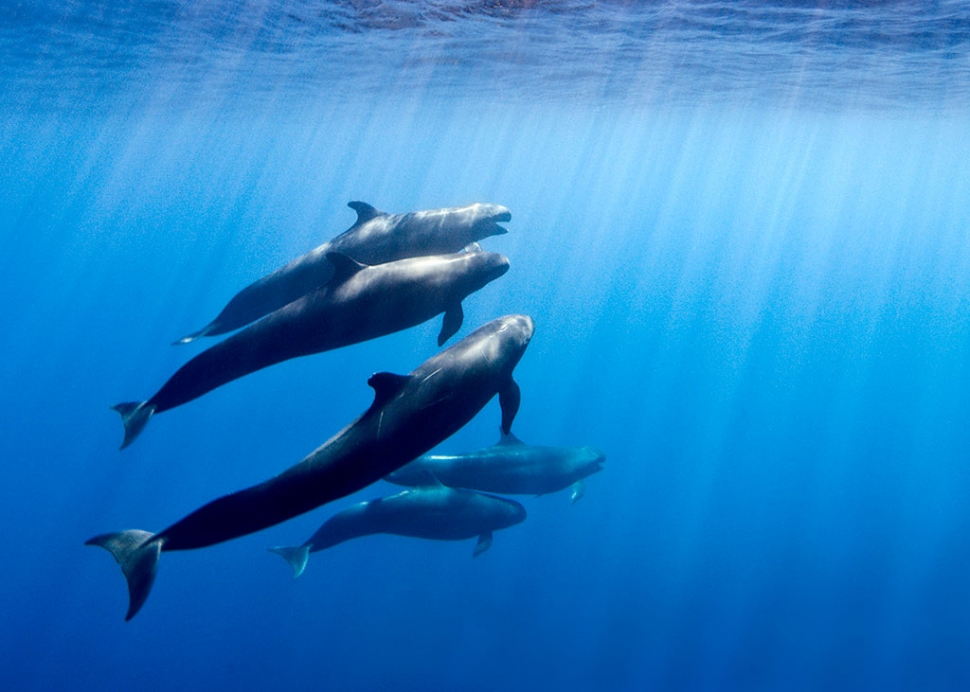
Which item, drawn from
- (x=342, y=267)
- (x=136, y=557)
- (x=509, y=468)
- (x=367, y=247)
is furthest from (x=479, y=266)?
(x=509, y=468)

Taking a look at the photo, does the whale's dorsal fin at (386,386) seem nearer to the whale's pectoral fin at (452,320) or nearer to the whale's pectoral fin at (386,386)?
the whale's pectoral fin at (386,386)

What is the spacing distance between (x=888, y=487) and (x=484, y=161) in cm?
6125

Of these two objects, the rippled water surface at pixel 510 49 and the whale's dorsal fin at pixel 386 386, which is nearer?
the whale's dorsal fin at pixel 386 386

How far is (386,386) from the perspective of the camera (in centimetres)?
464

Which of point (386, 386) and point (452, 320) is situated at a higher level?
point (386, 386)

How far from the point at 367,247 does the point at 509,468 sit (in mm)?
7680

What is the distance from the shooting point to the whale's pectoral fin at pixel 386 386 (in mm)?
4566

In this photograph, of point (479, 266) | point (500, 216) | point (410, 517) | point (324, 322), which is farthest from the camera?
point (410, 517)

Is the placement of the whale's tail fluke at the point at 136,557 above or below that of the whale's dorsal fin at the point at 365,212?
below

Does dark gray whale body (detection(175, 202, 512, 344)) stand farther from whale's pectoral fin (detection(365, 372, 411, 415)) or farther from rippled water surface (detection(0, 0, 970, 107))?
rippled water surface (detection(0, 0, 970, 107))

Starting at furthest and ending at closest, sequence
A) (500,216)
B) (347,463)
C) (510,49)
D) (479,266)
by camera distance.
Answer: (510,49) → (500,216) → (479,266) → (347,463)

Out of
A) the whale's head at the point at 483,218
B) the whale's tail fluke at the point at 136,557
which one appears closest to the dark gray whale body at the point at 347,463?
the whale's tail fluke at the point at 136,557

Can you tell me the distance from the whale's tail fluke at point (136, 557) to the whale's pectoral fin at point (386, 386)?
1.83m

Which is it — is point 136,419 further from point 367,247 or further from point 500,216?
point 500,216
